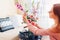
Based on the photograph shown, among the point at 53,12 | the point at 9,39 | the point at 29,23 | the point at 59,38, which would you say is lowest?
the point at 9,39

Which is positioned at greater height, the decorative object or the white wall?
the white wall

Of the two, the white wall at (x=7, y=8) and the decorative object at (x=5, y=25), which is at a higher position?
the white wall at (x=7, y=8)

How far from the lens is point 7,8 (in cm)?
275

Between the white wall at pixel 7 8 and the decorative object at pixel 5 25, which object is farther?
the white wall at pixel 7 8

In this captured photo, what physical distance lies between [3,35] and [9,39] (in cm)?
23

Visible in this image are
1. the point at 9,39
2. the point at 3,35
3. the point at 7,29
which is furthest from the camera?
the point at 7,29

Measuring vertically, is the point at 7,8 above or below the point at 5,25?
above

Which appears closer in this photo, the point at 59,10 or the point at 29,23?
the point at 59,10

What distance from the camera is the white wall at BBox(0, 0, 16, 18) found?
2682 mm

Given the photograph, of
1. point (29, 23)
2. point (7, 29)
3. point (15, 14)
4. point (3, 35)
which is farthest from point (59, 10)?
point (15, 14)

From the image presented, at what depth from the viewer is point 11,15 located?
2.74 metres

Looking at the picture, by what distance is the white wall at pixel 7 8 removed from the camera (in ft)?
8.80

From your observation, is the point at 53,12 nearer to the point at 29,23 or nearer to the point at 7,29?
the point at 29,23

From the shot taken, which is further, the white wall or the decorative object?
the white wall
